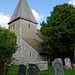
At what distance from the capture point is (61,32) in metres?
14.5

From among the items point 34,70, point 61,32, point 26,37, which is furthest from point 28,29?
point 34,70

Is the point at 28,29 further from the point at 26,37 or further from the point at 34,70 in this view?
the point at 34,70

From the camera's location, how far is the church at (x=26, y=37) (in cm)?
1806

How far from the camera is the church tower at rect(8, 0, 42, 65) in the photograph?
18531mm

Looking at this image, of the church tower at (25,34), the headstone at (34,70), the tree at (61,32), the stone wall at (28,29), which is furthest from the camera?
the stone wall at (28,29)

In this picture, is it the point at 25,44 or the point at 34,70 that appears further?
the point at 25,44

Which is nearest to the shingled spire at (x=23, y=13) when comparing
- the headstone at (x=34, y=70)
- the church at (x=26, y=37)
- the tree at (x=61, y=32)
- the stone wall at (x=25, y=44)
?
the church at (x=26, y=37)

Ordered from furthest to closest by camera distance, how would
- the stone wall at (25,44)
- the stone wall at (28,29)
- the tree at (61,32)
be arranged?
1. the stone wall at (28,29)
2. the stone wall at (25,44)
3. the tree at (61,32)

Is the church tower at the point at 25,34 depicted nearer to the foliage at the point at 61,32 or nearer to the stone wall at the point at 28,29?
the stone wall at the point at 28,29

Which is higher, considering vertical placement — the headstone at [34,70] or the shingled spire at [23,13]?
the shingled spire at [23,13]

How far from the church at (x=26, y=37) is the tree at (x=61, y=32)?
2.93 meters

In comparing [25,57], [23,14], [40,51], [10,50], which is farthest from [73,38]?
[23,14]

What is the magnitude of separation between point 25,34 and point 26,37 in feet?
2.35

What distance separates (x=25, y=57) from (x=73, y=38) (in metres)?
9.95
